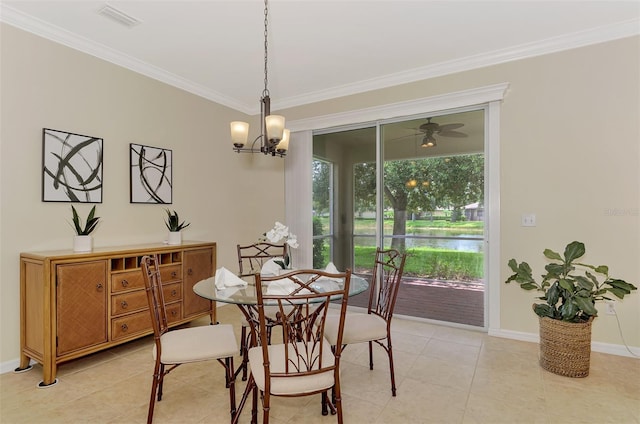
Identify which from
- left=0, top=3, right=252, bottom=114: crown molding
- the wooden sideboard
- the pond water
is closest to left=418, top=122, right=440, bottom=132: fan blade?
the pond water

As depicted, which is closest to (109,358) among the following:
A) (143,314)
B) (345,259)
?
(143,314)

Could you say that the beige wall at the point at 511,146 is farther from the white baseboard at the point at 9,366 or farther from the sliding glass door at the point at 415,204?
the sliding glass door at the point at 415,204

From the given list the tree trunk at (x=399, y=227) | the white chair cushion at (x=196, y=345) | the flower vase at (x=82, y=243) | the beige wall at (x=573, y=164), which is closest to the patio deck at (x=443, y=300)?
the beige wall at (x=573, y=164)

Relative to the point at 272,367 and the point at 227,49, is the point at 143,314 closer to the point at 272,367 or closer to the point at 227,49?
the point at 272,367

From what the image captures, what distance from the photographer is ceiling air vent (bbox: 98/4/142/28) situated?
8.25 ft

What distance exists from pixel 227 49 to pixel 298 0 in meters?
1.02

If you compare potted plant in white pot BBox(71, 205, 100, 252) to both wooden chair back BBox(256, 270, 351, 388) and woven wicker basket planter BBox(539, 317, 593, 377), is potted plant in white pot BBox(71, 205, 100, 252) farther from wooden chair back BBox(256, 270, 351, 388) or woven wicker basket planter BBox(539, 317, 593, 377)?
woven wicker basket planter BBox(539, 317, 593, 377)

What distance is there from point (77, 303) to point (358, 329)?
2094 mm

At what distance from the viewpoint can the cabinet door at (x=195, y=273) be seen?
334 centimetres

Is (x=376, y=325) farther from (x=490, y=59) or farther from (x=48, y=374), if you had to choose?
(x=490, y=59)

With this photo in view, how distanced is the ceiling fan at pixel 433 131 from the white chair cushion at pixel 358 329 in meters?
2.15

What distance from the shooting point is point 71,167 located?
2885 mm

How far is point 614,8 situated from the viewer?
257 cm

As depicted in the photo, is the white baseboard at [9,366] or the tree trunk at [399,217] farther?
the tree trunk at [399,217]
